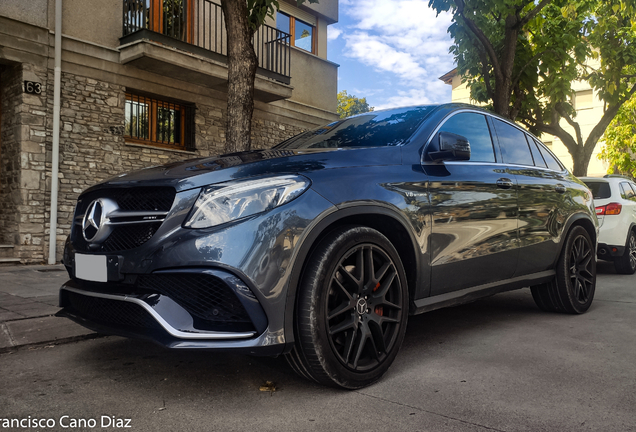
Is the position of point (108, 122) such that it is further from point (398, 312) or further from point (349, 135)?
point (398, 312)

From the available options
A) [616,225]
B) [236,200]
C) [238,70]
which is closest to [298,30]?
[238,70]

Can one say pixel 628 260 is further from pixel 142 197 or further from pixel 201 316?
pixel 142 197

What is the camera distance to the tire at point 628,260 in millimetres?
8336

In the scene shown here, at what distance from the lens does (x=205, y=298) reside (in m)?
2.46

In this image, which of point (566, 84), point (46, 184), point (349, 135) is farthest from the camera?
point (566, 84)

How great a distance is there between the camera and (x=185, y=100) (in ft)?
37.7

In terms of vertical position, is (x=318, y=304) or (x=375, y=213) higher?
(x=375, y=213)

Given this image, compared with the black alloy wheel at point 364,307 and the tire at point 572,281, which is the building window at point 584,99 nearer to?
the tire at point 572,281

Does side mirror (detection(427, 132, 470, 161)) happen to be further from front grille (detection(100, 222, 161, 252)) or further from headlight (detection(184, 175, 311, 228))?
front grille (detection(100, 222, 161, 252))

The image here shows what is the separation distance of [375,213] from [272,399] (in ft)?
3.62

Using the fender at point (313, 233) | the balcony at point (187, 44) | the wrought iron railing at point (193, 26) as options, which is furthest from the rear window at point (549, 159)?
the wrought iron railing at point (193, 26)

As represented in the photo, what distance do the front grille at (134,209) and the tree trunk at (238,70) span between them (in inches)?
134

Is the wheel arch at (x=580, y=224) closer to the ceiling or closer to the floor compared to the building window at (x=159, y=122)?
closer to the floor

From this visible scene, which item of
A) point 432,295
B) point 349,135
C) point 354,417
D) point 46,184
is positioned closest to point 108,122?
point 46,184
